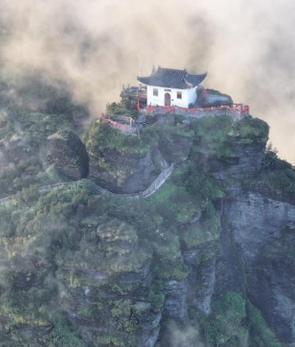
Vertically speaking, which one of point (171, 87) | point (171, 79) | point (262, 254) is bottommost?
point (262, 254)

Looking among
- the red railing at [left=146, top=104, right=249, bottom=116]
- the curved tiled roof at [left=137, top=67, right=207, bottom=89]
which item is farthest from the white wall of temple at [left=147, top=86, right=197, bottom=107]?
the red railing at [left=146, top=104, right=249, bottom=116]

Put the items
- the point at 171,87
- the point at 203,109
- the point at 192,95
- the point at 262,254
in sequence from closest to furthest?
the point at 203,109 < the point at 171,87 < the point at 192,95 < the point at 262,254

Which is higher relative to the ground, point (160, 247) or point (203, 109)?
point (203, 109)

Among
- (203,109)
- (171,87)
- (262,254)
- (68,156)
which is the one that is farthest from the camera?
(262,254)

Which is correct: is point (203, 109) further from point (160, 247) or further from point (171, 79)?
point (160, 247)

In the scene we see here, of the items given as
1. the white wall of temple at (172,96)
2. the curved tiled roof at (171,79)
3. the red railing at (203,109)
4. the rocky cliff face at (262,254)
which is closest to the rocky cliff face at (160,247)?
the rocky cliff face at (262,254)

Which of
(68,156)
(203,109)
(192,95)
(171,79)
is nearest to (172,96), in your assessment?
(171,79)

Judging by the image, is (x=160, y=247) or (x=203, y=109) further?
(x=203, y=109)

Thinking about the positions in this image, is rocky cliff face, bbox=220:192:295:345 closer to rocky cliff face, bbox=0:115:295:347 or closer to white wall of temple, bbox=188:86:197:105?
rocky cliff face, bbox=0:115:295:347

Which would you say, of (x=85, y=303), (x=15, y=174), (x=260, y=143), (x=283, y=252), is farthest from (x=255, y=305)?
(x=15, y=174)
